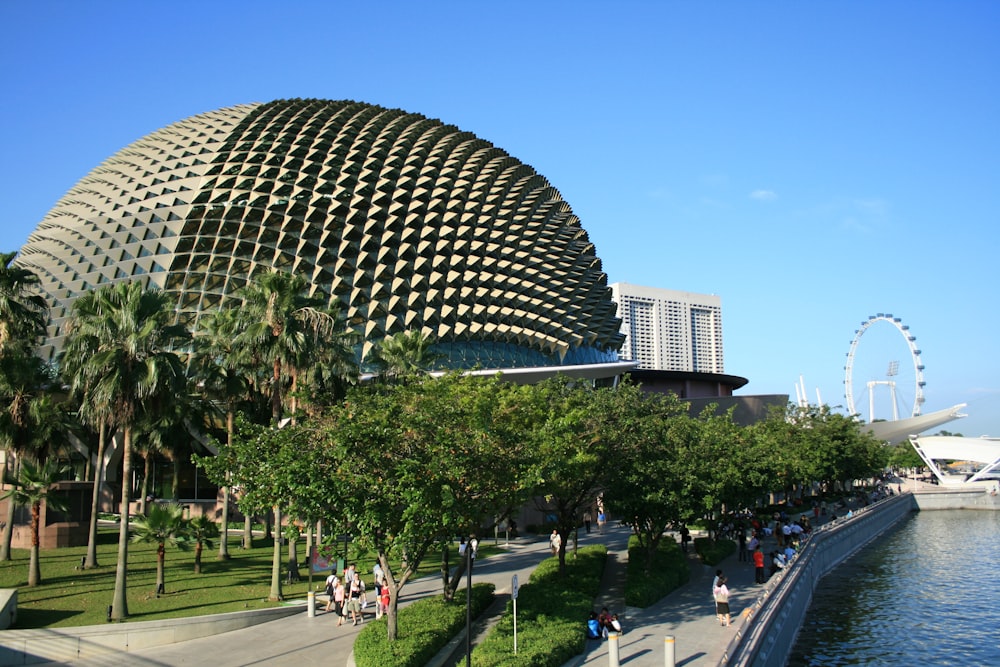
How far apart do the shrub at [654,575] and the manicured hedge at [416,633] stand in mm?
5030

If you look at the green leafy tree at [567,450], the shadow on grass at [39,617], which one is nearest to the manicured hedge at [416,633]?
the green leafy tree at [567,450]

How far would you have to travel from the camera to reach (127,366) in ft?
79.3

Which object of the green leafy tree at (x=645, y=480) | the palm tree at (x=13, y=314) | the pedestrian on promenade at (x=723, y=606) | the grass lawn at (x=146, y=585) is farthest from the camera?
the palm tree at (x=13, y=314)

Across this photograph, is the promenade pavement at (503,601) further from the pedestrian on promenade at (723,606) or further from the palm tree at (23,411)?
the palm tree at (23,411)

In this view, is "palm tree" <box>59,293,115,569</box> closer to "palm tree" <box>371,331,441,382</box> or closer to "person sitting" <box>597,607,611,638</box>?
"palm tree" <box>371,331,441,382</box>

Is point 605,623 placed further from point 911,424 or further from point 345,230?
point 911,424

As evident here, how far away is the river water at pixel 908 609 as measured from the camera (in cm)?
2462

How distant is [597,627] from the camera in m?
21.8

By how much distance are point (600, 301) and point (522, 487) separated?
5969cm

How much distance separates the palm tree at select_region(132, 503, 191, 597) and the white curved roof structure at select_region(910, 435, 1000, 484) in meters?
95.0

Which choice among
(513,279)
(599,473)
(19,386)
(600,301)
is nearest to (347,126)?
(513,279)

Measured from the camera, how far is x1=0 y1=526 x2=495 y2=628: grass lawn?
2381cm

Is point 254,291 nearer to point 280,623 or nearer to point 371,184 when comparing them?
point 280,623

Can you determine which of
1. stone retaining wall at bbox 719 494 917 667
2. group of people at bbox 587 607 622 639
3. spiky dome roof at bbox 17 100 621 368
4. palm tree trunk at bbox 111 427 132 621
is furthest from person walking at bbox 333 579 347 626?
spiky dome roof at bbox 17 100 621 368
